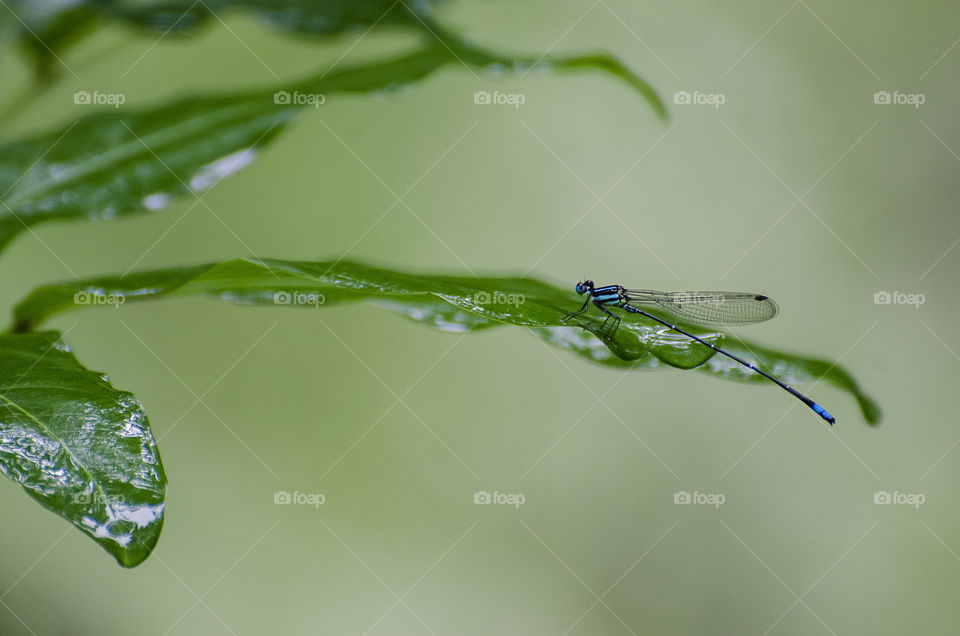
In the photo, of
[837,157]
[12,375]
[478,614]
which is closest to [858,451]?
[837,157]

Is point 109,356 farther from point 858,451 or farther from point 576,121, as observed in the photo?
point 858,451

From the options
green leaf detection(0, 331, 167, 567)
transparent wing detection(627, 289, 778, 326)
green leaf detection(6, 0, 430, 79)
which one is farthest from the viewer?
transparent wing detection(627, 289, 778, 326)
